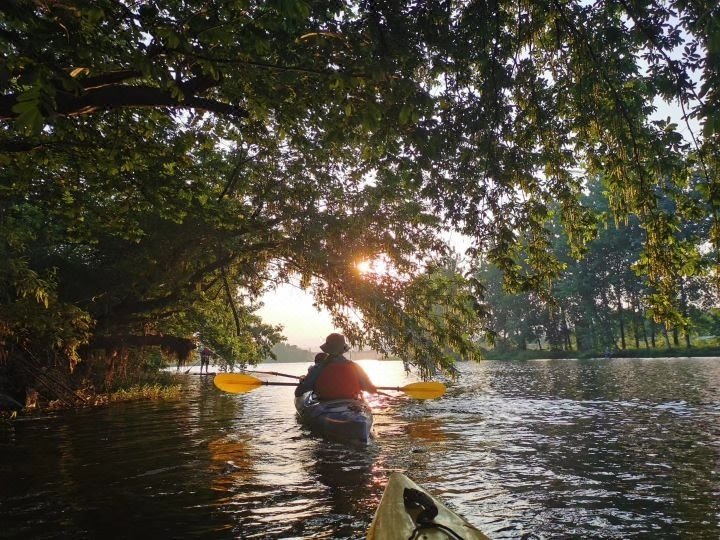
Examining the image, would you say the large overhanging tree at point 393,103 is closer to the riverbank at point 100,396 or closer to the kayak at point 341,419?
the kayak at point 341,419

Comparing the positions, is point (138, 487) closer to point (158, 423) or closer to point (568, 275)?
point (158, 423)

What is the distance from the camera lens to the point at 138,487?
7457 millimetres

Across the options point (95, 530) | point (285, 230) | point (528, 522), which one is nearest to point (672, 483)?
point (528, 522)

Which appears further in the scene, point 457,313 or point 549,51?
point 457,313

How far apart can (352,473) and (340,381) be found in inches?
140

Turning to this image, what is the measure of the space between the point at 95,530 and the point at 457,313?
1186 centimetres

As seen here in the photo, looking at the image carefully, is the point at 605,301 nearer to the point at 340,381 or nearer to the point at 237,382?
the point at 340,381

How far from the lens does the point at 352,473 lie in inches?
322

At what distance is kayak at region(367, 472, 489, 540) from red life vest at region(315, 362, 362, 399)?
6684mm

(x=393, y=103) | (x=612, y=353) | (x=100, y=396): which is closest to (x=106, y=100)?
(x=393, y=103)

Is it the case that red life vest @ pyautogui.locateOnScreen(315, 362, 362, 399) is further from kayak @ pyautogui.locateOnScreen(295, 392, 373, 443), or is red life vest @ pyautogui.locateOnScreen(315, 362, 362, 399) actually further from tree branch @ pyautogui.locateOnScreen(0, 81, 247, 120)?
tree branch @ pyautogui.locateOnScreen(0, 81, 247, 120)

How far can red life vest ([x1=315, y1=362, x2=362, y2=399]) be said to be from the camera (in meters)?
11.6

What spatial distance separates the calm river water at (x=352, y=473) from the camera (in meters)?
5.78

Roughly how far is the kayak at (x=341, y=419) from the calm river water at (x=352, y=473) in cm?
32
